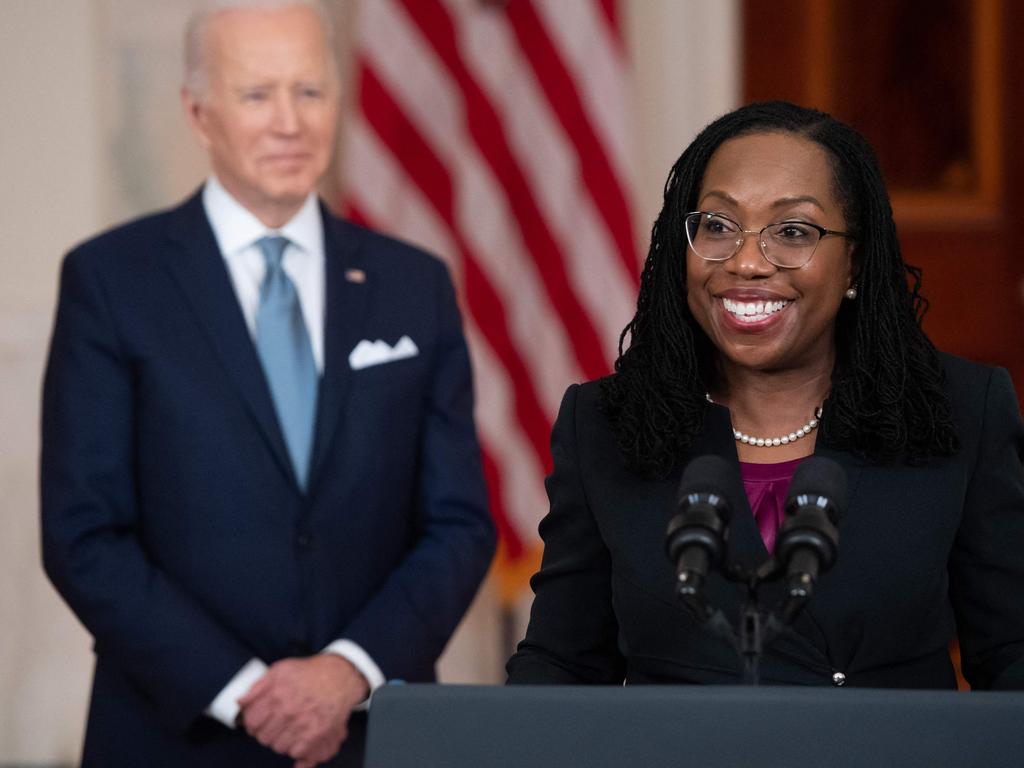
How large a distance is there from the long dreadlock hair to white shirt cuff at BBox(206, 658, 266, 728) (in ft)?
2.51

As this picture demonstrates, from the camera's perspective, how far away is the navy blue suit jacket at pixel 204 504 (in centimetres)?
253

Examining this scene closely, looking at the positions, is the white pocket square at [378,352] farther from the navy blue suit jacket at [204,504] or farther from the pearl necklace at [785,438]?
the pearl necklace at [785,438]

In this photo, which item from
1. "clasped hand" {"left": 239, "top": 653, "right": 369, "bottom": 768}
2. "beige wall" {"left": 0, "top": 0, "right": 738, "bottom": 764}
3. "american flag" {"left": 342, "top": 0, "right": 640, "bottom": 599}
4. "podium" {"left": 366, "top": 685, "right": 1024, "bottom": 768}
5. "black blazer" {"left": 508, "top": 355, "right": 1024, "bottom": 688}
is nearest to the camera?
"podium" {"left": 366, "top": 685, "right": 1024, "bottom": 768}

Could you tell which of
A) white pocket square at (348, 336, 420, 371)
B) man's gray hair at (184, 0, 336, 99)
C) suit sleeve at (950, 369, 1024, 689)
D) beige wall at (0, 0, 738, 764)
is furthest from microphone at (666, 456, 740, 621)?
beige wall at (0, 0, 738, 764)

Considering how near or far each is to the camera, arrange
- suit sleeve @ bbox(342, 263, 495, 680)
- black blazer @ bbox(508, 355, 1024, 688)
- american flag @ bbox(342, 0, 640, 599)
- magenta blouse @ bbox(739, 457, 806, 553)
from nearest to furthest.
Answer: black blazer @ bbox(508, 355, 1024, 688) < magenta blouse @ bbox(739, 457, 806, 553) < suit sleeve @ bbox(342, 263, 495, 680) < american flag @ bbox(342, 0, 640, 599)

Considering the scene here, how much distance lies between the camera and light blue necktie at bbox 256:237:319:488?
2660 millimetres

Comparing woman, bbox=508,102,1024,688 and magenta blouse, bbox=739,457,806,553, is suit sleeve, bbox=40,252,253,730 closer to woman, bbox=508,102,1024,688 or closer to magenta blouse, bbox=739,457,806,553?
woman, bbox=508,102,1024,688

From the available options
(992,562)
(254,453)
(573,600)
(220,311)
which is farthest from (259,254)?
(992,562)

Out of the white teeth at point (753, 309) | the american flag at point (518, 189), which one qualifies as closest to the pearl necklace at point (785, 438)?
the white teeth at point (753, 309)

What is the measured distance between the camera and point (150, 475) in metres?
2.61

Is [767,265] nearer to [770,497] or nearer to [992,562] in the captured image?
[770,497]

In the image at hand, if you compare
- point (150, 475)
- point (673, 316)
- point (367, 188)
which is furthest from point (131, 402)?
point (367, 188)

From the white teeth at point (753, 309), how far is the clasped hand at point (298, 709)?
36.8 inches

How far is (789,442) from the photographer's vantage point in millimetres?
2135
